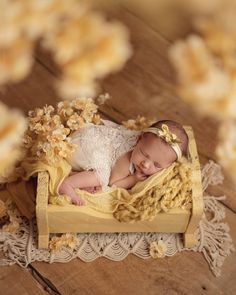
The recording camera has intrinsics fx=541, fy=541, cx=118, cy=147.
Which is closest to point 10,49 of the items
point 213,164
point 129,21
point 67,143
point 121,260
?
point 129,21

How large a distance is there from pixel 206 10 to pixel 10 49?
0.16m

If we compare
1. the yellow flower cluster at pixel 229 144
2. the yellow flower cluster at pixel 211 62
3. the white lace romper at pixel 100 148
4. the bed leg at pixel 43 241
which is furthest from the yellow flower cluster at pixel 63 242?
the yellow flower cluster at pixel 211 62

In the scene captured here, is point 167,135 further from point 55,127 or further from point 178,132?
point 55,127

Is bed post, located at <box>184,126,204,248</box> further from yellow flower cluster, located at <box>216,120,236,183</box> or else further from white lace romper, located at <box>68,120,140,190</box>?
yellow flower cluster, located at <box>216,120,236,183</box>

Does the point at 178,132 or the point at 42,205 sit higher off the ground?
the point at 178,132

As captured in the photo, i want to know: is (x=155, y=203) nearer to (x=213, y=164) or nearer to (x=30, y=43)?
(x=213, y=164)

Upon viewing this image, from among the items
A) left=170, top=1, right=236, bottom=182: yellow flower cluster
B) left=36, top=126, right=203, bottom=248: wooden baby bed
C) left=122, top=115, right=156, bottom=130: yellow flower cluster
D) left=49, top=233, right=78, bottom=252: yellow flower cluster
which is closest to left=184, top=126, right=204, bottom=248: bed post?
left=36, top=126, right=203, bottom=248: wooden baby bed

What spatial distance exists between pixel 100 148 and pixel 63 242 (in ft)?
0.61

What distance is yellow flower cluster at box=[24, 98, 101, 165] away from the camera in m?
0.93

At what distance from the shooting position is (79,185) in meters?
0.95

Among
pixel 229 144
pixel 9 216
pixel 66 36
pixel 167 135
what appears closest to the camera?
pixel 66 36

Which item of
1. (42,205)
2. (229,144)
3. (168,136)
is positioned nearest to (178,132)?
(168,136)

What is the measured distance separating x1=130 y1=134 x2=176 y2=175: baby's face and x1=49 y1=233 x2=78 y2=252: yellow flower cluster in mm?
183

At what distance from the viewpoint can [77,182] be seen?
37.2 inches
